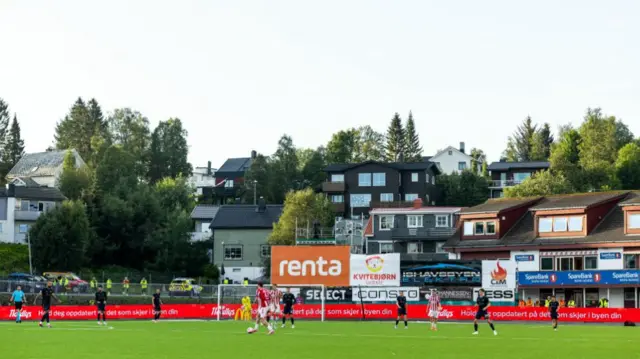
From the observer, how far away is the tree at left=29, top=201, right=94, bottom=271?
99688mm

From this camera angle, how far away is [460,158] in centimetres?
16438

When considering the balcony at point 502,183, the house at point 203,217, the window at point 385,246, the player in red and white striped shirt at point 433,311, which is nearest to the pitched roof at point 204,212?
the house at point 203,217

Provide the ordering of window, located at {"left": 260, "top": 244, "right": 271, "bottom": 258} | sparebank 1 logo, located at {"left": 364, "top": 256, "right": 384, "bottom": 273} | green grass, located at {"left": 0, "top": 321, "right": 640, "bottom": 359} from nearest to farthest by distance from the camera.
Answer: green grass, located at {"left": 0, "top": 321, "right": 640, "bottom": 359} < sparebank 1 logo, located at {"left": 364, "top": 256, "right": 384, "bottom": 273} < window, located at {"left": 260, "top": 244, "right": 271, "bottom": 258}

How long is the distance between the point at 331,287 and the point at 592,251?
22174 mm

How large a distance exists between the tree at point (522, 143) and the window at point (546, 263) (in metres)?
102

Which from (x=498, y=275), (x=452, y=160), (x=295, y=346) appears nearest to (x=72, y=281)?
(x=498, y=275)

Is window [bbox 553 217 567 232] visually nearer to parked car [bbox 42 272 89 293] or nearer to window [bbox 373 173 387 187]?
parked car [bbox 42 272 89 293]

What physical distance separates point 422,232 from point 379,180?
2876cm

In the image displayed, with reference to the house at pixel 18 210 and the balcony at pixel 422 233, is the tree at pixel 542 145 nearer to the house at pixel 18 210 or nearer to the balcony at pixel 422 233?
the balcony at pixel 422 233

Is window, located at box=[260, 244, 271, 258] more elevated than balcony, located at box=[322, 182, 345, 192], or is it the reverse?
balcony, located at box=[322, 182, 345, 192]

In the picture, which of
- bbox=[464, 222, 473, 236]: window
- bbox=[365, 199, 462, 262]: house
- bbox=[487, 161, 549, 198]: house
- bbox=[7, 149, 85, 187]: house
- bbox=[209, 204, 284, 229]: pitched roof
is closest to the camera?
bbox=[464, 222, 473, 236]: window

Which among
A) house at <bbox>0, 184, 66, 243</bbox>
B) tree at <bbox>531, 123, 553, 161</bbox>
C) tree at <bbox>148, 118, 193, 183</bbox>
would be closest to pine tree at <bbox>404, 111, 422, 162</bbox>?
tree at <bbox>531, 123, 553, 161</bbox>

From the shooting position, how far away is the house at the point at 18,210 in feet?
376

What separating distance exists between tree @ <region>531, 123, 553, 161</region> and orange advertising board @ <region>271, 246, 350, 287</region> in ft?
353
